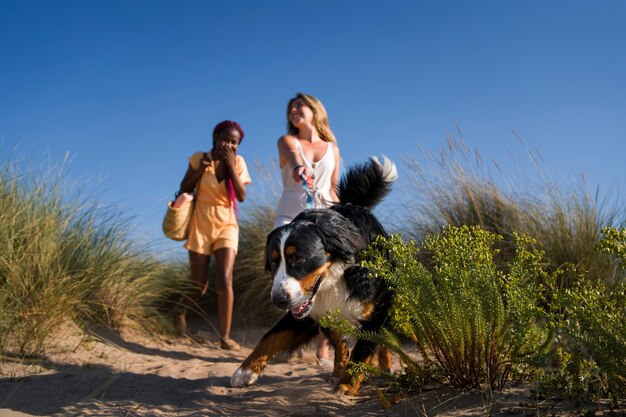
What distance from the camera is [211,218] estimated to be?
20.6 feet

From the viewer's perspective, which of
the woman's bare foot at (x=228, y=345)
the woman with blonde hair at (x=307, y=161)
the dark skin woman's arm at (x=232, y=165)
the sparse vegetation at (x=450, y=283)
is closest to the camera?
the sparse vegetation at (x=450, y=283)

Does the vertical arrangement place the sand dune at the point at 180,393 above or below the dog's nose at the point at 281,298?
below

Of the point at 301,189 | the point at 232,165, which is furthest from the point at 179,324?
the point at 301,189

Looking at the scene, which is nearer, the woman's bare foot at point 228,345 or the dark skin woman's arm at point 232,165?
the dark skin woman's arm at point 232,165

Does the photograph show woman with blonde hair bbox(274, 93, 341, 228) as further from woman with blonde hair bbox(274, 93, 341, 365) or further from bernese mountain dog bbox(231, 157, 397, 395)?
bernese mountain dog bbox(231, 157, 397, 395)

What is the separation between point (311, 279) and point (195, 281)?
3.69m

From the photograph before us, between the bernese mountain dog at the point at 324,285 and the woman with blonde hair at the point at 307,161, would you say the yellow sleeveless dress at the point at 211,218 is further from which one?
the bernese mountain dog at the point at 324,285

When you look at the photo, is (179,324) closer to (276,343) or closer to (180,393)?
(180,393)

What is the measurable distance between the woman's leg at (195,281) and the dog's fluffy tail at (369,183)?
2.76 metres

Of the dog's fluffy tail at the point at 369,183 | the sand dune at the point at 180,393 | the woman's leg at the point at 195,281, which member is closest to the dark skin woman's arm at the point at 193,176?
the woman's leg at the point at 195,281

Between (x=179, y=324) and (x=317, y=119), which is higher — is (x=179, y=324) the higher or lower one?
the lower one

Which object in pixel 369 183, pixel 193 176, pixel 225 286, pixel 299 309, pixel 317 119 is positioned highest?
pixel 317 119

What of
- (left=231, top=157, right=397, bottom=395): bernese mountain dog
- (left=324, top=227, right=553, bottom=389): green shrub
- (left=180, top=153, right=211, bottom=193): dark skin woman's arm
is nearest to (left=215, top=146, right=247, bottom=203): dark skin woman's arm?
(left=180, top=153, right=211, bottom=193): dark skin woman's arm

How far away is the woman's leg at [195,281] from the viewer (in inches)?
257
